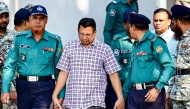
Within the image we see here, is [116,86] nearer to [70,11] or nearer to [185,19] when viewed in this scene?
[185,19]

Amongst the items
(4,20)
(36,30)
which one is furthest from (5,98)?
(4,20)

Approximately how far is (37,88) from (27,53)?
0.45m

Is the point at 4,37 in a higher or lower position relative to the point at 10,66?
higher

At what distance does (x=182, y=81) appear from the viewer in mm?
5148

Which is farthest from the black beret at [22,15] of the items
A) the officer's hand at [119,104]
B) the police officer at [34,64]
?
the officer's hand at [119,104]

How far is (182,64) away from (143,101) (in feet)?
2.21

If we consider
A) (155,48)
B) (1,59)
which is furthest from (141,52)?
(1,59)

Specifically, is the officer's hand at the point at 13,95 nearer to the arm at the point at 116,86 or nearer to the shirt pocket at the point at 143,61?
the arm at the point at 116,86

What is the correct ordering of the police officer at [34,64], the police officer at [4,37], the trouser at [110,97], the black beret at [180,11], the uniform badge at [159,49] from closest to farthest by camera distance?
the uniform badge at [159,49] < the black beret at [180,11] < the police officer at [34,64] < the police officer at [4,37] < the trouser at [110,97]

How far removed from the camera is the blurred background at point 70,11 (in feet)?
23.5

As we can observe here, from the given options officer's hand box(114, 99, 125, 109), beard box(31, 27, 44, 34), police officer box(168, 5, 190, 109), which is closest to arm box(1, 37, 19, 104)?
beard box(31, 27, 44, 34)

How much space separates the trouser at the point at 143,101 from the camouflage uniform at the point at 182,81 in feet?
0.76

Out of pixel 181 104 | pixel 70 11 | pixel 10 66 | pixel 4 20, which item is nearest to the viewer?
pixel 181 104

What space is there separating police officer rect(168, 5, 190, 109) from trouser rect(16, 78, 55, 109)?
1.52m
